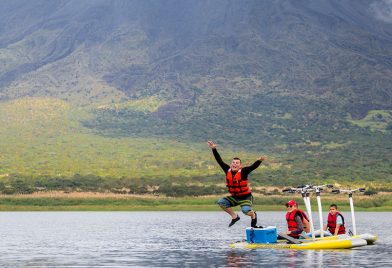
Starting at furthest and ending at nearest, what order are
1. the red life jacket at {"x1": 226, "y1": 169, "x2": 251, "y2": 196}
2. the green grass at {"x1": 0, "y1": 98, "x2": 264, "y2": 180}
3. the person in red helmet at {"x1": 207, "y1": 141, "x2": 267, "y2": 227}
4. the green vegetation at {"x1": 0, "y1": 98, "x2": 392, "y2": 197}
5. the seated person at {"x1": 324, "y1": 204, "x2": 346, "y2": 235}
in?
the green grass at {"x1": 0, "y1": 98, "x2": 264, "y2": 180} → the green vegetation at {"x1": 0, "y1": 98, "x2": 392, "y2": 197} → the seated person at {"x1": 324, "y1": 204, "x2": 346, "y2": 235} → the red life jacket at {"x1": 226, "y1": 169, "x2": 251, "y2": 196} → the person in red helmet at {"x1": 207, "y1": 141, "x2": 267, "y2": 227}

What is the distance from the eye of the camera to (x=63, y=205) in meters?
116

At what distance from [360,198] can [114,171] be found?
46.9 meters

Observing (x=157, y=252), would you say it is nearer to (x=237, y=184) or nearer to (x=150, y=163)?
(x=237, y=184)

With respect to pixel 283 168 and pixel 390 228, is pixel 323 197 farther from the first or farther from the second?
pixel 390 228

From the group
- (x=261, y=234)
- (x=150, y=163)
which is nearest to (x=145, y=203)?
(x=150, y=163)

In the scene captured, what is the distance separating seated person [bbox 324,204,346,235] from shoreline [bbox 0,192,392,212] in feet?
209

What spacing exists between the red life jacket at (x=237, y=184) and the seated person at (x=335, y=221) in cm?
729

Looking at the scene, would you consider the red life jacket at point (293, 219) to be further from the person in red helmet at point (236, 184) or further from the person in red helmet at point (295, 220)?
the person in red helmet at point (236, 184)

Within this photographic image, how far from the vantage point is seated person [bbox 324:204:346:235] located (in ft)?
152

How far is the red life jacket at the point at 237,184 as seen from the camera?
1571 inches

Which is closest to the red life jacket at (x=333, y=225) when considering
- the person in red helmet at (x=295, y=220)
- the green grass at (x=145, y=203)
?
the person in red helmet at (x=295, y=220)

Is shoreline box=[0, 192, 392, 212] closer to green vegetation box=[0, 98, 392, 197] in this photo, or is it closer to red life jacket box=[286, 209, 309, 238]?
green vegetation box=[0, 98, 392, 197]

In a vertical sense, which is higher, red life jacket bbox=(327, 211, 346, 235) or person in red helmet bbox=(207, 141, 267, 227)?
person in red helmet bbox=(207, 141, 267, 227)

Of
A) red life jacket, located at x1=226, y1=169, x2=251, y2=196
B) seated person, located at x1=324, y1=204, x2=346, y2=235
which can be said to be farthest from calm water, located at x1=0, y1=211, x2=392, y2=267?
red life jacket, located at x1=226, y1=169, x2=251, y2=196
